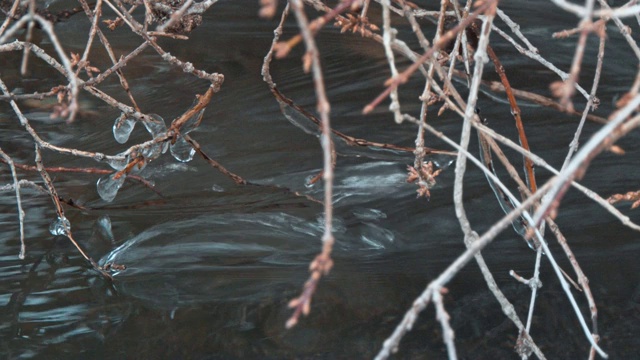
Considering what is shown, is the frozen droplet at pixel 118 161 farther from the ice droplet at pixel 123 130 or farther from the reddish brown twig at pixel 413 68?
the reddish brown twig at pixel 413 68

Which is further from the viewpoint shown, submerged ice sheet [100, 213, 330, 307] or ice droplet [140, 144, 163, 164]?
submerged ice sheet [100, 213, 330, 307]

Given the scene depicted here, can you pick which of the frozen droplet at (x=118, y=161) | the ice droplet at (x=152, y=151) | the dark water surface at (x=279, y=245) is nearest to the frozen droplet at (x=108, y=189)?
the dark water surface at (x=279, y=245)

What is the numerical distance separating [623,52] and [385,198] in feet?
4.67

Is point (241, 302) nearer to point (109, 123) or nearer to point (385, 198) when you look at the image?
point (385, 198)

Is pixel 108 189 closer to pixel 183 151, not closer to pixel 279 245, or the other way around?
pixel 183 151

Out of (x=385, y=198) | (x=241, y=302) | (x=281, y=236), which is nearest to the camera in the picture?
→ (x=241, y=302)

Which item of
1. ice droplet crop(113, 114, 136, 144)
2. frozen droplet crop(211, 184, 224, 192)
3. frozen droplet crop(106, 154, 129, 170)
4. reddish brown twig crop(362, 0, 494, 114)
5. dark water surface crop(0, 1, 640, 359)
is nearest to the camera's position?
reddish brown twig crop(362, 0, 494, 114)

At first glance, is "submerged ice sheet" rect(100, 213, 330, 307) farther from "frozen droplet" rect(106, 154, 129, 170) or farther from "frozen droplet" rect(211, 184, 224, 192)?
"frozen droplet" rect(106, 154, 129, 170)

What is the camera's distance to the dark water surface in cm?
195

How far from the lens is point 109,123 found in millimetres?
2871

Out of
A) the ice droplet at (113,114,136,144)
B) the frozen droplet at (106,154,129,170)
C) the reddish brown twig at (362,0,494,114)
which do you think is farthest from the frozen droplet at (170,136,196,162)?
the reddish brown twig at (362,0,494,114)

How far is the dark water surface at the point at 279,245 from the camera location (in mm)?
1948

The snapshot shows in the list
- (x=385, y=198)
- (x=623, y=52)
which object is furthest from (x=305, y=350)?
(x=623, y=52)

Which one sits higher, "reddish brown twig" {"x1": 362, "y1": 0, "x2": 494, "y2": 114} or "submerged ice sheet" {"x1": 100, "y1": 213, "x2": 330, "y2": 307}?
"submerged ice sheet" {"x1": 100, "y1": 213, "x2": 330, "y2": 307}
